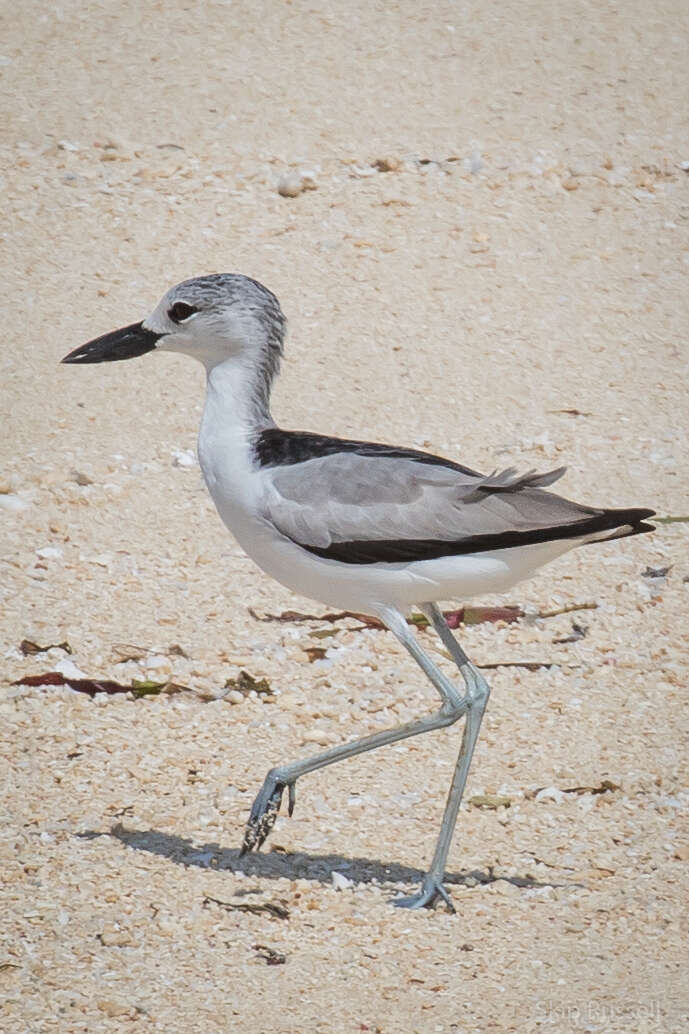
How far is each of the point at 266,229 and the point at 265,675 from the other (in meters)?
3.62

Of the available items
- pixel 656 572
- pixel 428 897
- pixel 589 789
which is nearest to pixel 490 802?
pixel 589 789

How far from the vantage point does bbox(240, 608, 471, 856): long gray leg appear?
4230 millimetres

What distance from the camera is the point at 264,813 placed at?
4.24 meters

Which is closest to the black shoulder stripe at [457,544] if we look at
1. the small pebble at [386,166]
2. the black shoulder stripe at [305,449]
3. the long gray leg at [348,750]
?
the long gray leg at [348,750]

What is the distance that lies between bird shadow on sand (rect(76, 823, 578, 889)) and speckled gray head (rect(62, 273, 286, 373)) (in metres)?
1.42

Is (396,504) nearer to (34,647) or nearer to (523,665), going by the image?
(523,665)

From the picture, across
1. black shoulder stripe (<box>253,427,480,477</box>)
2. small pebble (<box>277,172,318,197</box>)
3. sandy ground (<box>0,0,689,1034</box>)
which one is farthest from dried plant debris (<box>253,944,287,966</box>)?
small pebble (<box>277,172,318,197</box>)

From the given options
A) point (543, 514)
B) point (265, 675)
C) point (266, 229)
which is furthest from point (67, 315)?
point (543, 514)

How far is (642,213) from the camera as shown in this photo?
343 inches

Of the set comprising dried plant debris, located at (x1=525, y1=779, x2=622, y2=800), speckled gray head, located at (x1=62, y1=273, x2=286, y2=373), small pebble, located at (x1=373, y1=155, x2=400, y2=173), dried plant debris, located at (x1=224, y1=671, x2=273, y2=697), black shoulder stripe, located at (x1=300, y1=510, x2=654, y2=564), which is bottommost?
dried plant debris, located at (x1=224, y1=671, x2=273, y2=697)

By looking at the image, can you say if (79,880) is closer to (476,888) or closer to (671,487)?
(476,888)

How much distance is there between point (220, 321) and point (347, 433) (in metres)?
2.41

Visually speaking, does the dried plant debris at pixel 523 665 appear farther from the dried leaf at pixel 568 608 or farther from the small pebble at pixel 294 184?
the small pebble at pixel 294 184

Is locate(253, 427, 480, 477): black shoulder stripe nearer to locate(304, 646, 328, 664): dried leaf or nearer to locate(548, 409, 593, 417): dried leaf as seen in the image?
locate(304, 646, 328, 664): dried leaf
